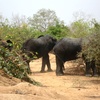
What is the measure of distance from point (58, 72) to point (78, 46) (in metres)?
1.56

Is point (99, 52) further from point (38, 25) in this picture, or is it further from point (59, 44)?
point (38, 25)

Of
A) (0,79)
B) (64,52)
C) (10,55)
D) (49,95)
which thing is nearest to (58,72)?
(64,52)

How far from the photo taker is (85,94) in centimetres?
833

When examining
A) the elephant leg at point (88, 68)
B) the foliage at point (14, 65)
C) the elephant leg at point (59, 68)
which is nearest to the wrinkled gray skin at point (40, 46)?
the elephant leg at point (59, 68)

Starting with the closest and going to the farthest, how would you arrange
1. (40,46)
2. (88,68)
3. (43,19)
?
(88,68) < (40,46) < (43,19)

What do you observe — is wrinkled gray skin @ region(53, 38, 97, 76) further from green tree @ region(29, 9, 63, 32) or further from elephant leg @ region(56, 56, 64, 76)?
green tree @ region(29, 9, 63, 32)

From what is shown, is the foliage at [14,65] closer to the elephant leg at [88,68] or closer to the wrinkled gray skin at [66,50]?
the elephant leg at [88,68]

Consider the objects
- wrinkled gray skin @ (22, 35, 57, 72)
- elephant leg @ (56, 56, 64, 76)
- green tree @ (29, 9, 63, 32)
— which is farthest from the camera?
green tree @ (29, 9, 63, 32)

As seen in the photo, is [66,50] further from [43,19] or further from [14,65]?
[43,19]

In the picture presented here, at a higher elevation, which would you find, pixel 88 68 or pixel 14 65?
pixel 14 65

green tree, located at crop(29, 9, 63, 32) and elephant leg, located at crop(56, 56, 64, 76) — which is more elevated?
green tree, located at crop(29, 9, 63, 32)

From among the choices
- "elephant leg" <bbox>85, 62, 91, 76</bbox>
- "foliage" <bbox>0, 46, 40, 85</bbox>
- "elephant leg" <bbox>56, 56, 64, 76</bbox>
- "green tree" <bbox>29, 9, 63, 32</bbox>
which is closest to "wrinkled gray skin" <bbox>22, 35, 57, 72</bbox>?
"elephant leg" <bbox>56, 56, 64, 76</bbox>

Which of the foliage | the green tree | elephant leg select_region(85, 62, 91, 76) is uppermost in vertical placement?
the green tree

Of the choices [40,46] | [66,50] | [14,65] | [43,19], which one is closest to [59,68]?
[66,50]
